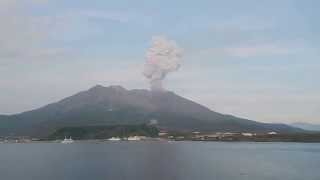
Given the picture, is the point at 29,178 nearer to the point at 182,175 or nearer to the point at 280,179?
the point at 182,175

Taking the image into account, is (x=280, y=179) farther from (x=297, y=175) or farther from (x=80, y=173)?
(x=80, y=173)

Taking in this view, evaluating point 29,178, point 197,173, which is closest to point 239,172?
point 197,173

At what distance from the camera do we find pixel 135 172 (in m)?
62.3

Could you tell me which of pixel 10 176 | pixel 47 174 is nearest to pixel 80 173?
pixel 47 174

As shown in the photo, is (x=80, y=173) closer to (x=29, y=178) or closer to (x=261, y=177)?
(x=29, y=178)

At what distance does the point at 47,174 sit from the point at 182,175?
13256 mm

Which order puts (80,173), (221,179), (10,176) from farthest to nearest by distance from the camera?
(80,173), (10,176), (221,179)

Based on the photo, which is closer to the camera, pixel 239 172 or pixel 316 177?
pixel 316 177

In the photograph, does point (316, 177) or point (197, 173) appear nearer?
point (316, 177)

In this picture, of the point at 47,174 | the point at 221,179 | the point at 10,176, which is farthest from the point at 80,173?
the point at 221,179

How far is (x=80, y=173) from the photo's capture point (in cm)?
6144

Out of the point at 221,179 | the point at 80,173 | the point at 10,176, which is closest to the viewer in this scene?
the point at 221,179

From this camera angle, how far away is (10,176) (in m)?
57.4

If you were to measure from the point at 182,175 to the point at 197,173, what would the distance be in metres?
3.25
